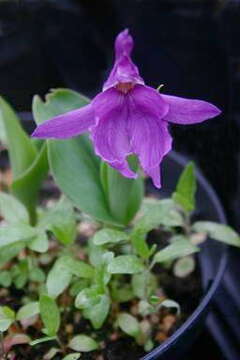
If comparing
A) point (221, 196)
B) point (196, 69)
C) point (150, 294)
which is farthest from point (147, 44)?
point (150, 294)

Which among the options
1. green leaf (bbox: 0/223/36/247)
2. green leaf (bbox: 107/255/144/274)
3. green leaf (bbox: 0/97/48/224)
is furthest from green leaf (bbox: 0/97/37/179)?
green leaf (bbox: 107/255/144/274)

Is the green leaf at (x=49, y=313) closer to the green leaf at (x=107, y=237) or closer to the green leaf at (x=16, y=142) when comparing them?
the green leaf at (x=107, y=237)

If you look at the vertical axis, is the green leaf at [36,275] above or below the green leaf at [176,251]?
below

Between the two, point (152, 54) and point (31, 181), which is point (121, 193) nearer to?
point (31, 181)

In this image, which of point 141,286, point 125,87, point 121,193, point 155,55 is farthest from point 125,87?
point 155,55

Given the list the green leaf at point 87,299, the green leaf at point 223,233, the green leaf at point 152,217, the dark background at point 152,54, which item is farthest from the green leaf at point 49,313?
the dark background at point 152,54
